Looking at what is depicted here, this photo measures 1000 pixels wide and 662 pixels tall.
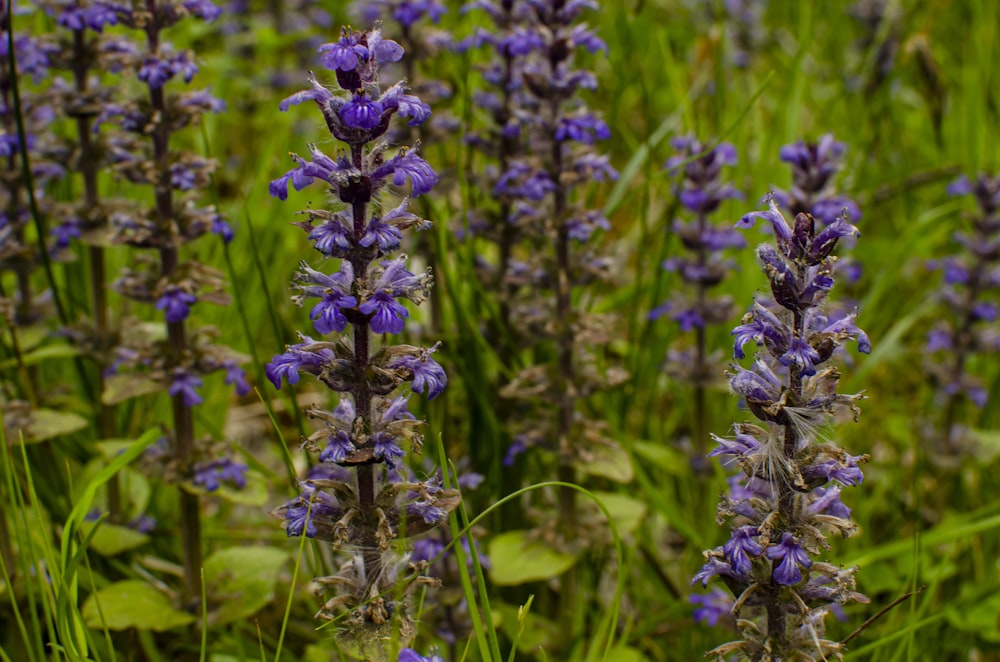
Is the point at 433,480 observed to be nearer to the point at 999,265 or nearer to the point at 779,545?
the point at 779,545

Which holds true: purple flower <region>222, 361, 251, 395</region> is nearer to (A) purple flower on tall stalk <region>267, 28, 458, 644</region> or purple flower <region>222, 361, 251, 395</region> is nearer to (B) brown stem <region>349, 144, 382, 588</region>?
(A) purple flower on tall stalk <region>267, 28, 458, 644</region>

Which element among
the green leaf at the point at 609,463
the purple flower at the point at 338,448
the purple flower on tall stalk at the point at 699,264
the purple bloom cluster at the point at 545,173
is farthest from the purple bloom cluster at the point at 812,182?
the purple flower at the point at 338,448

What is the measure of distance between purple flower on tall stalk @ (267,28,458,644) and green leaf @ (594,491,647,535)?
5.13ft

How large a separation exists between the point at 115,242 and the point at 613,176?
194cm

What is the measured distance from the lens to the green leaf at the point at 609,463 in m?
3.86

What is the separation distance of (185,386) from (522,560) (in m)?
1.48

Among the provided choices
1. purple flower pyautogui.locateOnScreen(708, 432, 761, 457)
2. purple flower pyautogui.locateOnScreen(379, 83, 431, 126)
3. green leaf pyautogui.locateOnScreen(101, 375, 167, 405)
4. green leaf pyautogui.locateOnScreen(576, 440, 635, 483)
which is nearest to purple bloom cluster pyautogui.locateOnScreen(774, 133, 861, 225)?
green leaf pyautogui.locateOnScreen(576, 440, 635, 483)

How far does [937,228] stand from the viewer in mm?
6172

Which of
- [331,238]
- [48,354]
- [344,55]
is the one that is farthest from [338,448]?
[48,354]

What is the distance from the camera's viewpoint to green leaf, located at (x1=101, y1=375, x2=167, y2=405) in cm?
375

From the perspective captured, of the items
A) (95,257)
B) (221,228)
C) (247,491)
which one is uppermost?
(221,228)

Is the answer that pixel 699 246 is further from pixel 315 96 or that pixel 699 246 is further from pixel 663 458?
pixel 315 96

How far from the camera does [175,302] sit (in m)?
3.66

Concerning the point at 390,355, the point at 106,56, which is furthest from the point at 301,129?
the point at 390,355
